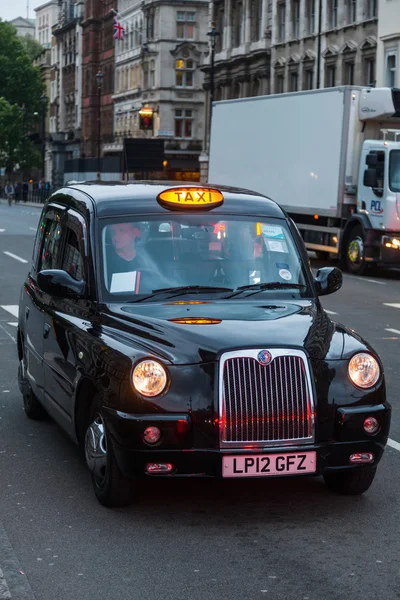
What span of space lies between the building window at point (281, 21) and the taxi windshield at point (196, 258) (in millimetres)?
58449

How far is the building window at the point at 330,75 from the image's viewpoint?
2313 inches

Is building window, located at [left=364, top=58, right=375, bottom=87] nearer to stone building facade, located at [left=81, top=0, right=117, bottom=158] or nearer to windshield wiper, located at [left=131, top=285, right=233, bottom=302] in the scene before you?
windshield wiper, located at [left=131, top=285, right=233, bottom=302]

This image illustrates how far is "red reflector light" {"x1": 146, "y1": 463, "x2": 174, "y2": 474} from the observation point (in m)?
6.47

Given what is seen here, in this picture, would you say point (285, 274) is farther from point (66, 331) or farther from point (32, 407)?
point (32, 407)

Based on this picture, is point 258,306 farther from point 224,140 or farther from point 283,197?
point 224,140

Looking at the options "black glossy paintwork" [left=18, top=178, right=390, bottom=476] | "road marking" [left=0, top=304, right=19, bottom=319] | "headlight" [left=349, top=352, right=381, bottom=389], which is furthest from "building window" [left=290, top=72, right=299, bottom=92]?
"headlight" [left=349, top=352, right=381, bottom=389]

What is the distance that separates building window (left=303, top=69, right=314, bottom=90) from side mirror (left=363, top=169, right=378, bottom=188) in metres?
33.9

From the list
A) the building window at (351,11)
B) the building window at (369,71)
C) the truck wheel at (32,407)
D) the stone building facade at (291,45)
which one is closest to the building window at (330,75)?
the stone building facade at (291,45)

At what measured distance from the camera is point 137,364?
21.3ft

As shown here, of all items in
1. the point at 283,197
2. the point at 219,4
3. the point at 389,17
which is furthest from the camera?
the point at 219,4

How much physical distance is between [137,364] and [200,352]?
0.31 m

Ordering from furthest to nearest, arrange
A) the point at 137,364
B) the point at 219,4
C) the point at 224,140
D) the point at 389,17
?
the point at 219,4
the point at 389,17
the point at 224,140
the point at 137,364

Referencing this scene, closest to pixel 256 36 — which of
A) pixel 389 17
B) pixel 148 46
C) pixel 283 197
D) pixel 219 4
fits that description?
pixel 219 4

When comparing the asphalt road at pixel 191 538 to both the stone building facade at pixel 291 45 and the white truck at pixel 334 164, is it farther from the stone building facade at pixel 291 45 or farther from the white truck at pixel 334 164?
the stone building facade at pixel 291 45
